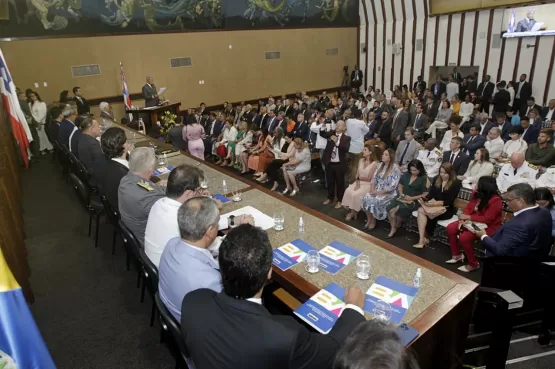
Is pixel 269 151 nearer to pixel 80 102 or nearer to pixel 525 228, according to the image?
pixel 525 228

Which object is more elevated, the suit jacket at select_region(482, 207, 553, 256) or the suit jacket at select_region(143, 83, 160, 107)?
the suit jacket at select_region(143, 83, 160, 107)

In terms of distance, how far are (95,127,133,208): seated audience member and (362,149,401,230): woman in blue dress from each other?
3.29 meters

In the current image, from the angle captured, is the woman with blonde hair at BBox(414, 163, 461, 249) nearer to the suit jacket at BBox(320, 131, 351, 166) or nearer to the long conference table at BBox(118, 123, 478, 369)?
the suit jacket at BBox(320, 131, 351, 166)

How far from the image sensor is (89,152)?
5238 millimetres

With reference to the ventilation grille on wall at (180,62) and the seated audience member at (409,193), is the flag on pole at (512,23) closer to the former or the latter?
the seated audience member at (409,193)

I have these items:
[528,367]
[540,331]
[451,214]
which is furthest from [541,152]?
[528,367]

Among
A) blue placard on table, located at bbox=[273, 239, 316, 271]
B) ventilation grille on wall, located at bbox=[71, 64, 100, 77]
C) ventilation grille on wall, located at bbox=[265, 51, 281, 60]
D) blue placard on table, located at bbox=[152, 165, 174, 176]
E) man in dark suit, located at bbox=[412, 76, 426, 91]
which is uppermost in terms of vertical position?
ventilation grille on wall, located at bbox=[265, 51, 281, 60]

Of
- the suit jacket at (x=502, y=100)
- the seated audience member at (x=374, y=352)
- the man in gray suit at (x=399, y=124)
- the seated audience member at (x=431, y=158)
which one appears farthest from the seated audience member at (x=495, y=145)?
the seated audience member at (x=374, y=352)

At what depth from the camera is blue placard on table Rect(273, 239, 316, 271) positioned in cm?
249

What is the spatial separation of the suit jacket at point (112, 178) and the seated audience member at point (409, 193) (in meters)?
3.48

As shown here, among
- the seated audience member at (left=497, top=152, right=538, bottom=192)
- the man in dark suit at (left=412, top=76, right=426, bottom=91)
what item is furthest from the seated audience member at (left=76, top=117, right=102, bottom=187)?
the man in dark suit at (left=412, top=76, right=426, bottom=91)

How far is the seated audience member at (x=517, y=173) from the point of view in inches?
195

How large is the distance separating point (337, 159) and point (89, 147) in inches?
149

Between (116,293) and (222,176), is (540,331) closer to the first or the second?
(222,176)
